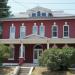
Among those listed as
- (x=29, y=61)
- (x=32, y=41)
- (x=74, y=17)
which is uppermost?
(x=74, y=17)

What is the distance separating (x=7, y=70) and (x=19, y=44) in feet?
40.0

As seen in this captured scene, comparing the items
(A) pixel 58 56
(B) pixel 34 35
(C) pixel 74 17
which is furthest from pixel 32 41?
(A) pixel 58 56

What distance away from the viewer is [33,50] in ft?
174

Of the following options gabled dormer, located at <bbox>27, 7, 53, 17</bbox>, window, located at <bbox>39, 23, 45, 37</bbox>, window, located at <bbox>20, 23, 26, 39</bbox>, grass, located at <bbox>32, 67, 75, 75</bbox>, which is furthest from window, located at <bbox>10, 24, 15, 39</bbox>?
grass, located at <bbox>32, 67, 75, 75</bbox>

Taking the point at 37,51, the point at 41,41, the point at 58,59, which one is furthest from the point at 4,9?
the point at 58,59

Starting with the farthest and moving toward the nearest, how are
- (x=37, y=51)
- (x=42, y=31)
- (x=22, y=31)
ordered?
(x=22, y=31), (x=37, y=51), (x=42, y=31)

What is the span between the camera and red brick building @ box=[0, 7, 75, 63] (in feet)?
168

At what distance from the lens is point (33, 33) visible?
53.3m

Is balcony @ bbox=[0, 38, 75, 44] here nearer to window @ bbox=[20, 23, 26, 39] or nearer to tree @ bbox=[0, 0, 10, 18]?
window @ bbox=[20, 23, 26, 39]

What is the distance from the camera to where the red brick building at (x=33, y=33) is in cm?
5116

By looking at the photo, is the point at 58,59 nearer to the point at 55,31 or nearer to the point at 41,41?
the point at 41,41

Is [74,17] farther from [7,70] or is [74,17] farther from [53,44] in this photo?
[7,70]

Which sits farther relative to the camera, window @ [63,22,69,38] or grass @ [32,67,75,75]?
window @ [63,22,69,38]

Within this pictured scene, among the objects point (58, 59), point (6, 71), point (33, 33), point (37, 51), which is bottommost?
point (6, 71)
